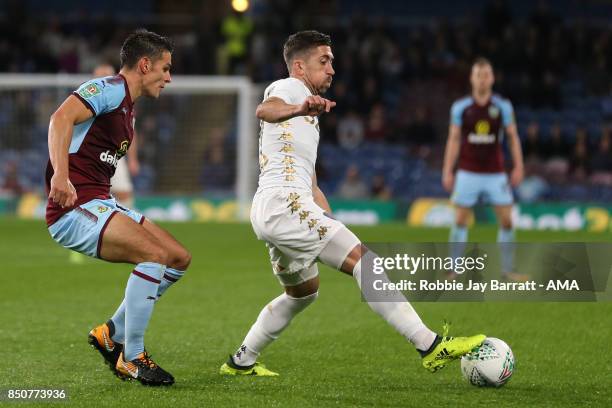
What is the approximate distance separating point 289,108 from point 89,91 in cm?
115

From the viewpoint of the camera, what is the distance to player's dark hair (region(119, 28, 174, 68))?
6.38 metres

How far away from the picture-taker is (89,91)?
6.09 meters

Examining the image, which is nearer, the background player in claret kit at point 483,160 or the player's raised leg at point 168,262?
the player's raised leg at point 168,262

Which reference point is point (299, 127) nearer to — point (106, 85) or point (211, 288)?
point (106, 85)

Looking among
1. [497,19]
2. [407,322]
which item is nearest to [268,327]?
[407,322]

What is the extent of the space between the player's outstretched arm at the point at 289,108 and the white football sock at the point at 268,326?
1.22 metres

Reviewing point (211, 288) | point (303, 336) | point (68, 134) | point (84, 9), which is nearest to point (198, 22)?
point (84, 9)

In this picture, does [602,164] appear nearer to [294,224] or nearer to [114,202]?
[294,224]

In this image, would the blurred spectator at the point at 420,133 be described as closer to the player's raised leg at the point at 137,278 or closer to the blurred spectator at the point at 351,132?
the blurred spectator at the point at 351,132

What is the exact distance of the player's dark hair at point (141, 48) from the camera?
20.9 feet

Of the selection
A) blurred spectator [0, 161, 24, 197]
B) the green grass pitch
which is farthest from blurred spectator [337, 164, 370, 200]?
the green grass pitch

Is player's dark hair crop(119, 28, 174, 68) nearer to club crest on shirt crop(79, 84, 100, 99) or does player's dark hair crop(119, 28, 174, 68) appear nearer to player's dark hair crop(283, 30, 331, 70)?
club crest on shirt crop(79, 84, 100, 99)

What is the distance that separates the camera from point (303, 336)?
8.20 m

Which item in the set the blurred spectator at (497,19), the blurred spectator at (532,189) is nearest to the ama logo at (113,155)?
the blurred spectator at (532,189)
